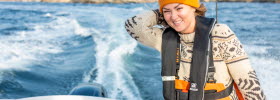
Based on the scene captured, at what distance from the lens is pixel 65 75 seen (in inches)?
241

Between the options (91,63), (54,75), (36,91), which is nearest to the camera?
(36,91)

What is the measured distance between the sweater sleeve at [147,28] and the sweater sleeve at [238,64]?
388mm

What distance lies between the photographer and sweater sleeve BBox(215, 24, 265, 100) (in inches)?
60.1

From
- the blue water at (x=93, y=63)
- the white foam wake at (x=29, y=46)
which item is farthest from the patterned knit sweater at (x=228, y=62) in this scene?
the white foam wake at (x=29, y=46)

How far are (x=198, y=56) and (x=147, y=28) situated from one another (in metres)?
0.36

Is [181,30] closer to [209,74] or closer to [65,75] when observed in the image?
[209,74]

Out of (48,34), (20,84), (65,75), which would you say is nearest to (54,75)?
(65,75)

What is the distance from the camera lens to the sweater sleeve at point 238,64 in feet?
5.00

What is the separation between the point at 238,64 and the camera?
154 centimetres

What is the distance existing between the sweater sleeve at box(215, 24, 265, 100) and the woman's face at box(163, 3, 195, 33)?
16 cm

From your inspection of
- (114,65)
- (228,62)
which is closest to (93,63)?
(114,65)

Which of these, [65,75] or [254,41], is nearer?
[65,75]

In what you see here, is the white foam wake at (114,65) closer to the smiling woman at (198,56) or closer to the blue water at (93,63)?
the blue water at (93,63)

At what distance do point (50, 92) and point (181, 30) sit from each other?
12.9ft
